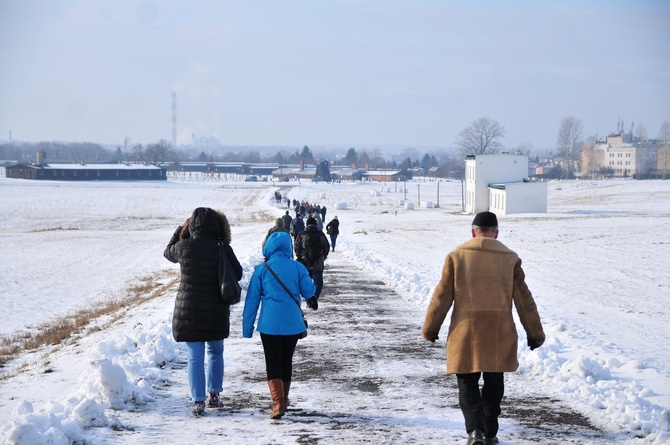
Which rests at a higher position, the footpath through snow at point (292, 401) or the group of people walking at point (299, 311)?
the group of people walking at point (299, 311)

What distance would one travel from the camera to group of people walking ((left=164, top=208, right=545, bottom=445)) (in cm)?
605

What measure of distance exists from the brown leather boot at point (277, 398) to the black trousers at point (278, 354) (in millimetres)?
61

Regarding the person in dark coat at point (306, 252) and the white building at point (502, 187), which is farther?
the white building at point (502, 187)

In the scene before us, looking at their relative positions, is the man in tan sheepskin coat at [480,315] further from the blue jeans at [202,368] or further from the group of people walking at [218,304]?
the blue jeans at [202,368]

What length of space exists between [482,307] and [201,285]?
8.89ft

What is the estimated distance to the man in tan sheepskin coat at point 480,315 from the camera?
19.8 ft

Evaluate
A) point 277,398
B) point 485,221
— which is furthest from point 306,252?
point 485,221

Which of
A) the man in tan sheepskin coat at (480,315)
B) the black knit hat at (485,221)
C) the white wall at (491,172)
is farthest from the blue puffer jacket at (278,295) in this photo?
the white wall at (491,172)

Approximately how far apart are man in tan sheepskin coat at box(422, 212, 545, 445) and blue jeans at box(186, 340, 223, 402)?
2.36 metres

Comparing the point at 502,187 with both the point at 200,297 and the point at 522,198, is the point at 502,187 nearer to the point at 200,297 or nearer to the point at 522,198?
the point at 522,198

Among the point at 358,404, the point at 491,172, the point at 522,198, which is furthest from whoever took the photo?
the point at 491,172

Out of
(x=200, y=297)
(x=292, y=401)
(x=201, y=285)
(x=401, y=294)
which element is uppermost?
(x=201, y=285)

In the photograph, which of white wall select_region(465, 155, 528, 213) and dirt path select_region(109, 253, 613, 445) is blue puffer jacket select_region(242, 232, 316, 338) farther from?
white wall select_region(465, 155, 528, 213)

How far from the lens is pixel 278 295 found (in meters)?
7.34
